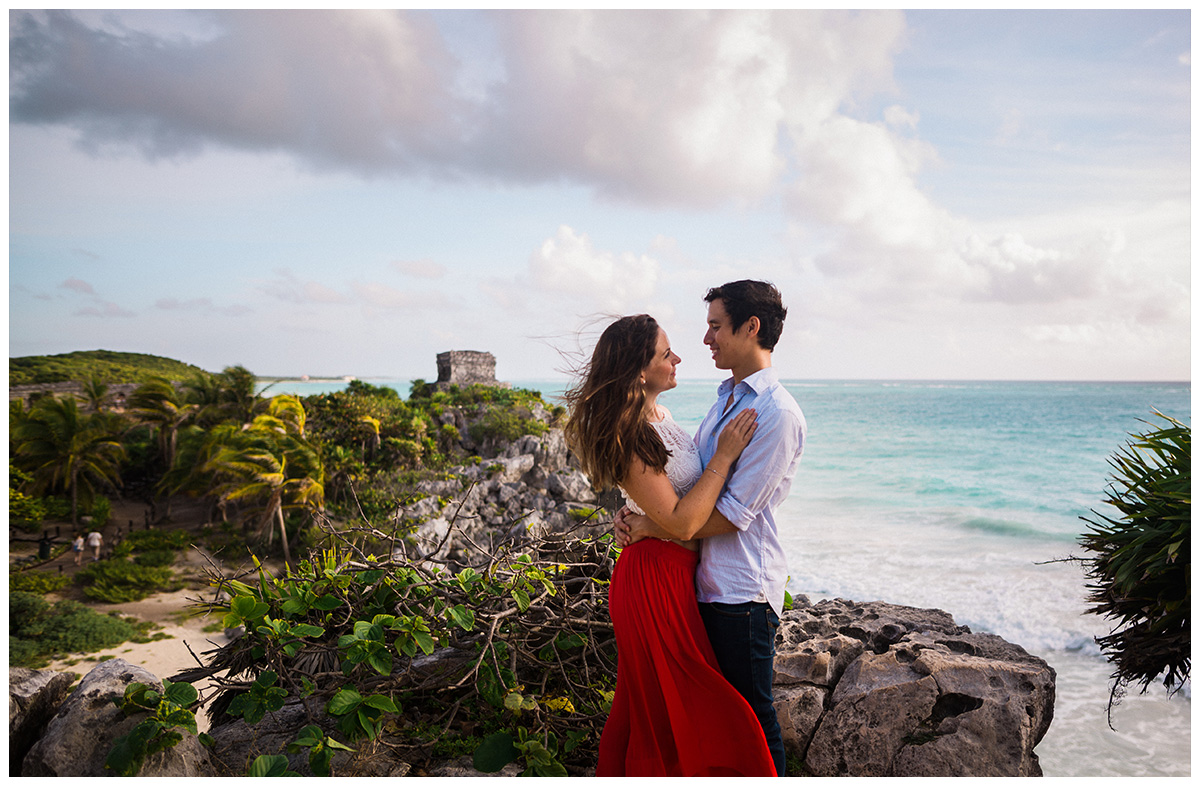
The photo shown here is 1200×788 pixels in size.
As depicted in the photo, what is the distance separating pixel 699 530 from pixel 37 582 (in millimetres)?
24396

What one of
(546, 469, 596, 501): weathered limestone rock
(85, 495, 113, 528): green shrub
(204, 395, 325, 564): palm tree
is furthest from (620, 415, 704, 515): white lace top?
(85, 495, 113, 528): green shrub

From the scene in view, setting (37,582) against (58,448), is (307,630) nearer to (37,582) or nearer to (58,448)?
(37,582)

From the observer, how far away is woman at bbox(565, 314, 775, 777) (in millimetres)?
2119

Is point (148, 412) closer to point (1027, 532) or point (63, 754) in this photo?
point (63, 754)

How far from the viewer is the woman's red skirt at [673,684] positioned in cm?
221

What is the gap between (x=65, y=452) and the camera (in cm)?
2352

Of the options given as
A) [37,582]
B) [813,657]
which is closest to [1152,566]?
[813,657]

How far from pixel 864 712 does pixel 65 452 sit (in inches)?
1181

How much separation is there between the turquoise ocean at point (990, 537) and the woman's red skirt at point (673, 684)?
793 millimetres

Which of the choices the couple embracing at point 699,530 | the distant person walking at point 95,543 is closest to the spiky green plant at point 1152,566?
the couple embracing at point 699,530

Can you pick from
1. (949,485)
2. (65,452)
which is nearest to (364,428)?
(65,452)

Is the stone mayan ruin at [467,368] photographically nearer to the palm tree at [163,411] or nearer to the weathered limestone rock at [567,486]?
the weathered limestone rock at [567,486]

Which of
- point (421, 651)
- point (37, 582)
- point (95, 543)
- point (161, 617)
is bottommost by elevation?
point (161, 617)

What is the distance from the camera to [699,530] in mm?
2143
